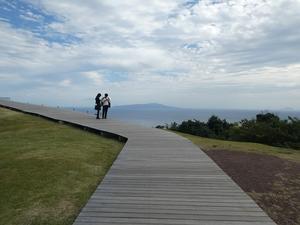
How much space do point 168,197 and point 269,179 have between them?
3.87 metres

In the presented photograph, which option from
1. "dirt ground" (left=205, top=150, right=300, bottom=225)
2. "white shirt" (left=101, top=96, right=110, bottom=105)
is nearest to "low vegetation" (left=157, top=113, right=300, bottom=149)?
"white shirt" (left=101, top=96, right=110, bottom=105)

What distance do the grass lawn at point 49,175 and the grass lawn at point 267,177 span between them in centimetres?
333

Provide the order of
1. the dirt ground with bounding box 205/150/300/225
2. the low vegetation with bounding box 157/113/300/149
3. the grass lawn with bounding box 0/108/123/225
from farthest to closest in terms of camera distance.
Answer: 1. the low vegetation with bounding box 157/113/300/149
2. the dirt ground with bounding box 205/150/300/225
3. the grass lawn with bounding box 0/108/123/225

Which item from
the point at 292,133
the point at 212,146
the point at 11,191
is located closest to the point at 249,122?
the point at 292,133

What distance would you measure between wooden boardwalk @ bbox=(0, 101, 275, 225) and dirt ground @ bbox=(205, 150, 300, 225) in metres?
0.66

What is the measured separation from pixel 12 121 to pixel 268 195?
18751 mm

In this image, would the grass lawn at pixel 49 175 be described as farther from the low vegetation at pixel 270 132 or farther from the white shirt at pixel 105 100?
the low vegetation at pixel 270 132

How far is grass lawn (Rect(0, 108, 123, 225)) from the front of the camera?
6266 mm

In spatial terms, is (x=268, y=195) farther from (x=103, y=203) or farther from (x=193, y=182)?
(x=103, y=203)

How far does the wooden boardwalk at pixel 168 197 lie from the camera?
544cm

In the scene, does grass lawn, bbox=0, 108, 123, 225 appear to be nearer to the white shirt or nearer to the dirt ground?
the dirt ground

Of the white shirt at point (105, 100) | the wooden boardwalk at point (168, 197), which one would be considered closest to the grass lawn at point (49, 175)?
the wooden boardwalk at point (168, 197)

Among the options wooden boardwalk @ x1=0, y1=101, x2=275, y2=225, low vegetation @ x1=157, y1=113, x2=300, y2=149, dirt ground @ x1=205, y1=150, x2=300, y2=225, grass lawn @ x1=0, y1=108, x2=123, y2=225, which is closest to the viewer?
wooden boardwalk @ x1=0, y1=101, x2=275, y2=225

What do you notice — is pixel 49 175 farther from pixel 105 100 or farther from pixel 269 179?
pixel 105 100
